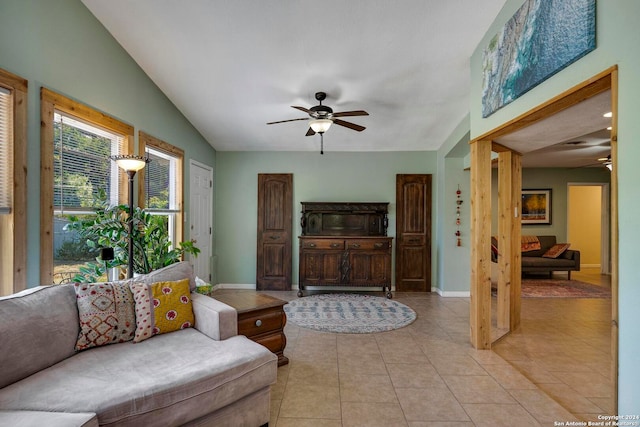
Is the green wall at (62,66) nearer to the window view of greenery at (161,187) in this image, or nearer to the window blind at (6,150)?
the window blind at (6,150)

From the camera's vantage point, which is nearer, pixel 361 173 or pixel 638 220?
pixel 638 220

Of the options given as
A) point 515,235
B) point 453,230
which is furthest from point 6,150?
point 453,230

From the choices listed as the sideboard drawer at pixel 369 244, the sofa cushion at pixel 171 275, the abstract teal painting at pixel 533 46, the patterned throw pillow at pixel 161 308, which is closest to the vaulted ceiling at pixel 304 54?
the abstract teal painting at pixel 533 46

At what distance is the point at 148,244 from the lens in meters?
2.86

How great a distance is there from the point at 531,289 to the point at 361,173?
3.75 metres

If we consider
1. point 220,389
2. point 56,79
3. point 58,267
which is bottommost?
point 220,389

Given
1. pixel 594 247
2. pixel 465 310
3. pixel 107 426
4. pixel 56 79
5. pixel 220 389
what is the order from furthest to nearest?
1. pixel 594 247
2. pixel 465 310
3. pixel 56 79
4. pixel 220 389
5. pixel 107 426

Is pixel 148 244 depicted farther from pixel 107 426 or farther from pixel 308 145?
pixel 308 145

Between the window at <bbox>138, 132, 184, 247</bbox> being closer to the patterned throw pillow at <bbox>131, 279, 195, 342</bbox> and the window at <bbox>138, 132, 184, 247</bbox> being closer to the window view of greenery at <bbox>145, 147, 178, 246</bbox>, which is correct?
the window view of greenery at <bbox>145, 147, 178, 246</bbox>

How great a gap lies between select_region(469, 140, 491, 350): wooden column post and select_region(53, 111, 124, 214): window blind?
3.43m

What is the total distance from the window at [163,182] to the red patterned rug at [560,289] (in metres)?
5.63

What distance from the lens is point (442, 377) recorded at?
8.46 feet

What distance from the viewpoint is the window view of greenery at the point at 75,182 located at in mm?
2490

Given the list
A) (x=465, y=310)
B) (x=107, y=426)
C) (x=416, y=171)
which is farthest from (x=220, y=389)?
(x=416, y=171)
